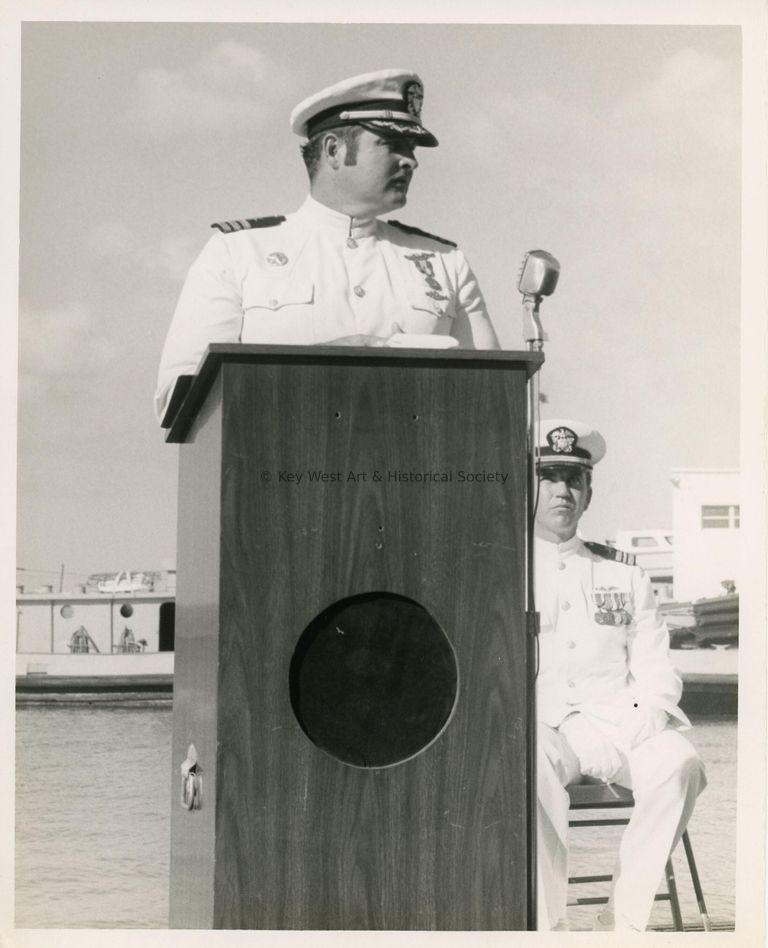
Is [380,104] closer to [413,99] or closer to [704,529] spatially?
[413,99]

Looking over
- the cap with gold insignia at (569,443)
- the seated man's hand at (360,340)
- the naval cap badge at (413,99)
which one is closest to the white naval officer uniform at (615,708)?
the cap with gold insignia at (569,443)

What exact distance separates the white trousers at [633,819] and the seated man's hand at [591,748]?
0.07ft

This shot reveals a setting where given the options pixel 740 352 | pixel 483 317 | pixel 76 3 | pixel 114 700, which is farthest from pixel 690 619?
pixel 114 700

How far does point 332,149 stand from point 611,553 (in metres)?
1.35

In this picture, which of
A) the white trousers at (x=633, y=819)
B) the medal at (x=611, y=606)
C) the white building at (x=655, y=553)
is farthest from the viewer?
the white building at (x=655, y=553)

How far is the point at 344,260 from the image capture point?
309cm

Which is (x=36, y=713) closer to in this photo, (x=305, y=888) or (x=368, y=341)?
→ (x=368, y=341)

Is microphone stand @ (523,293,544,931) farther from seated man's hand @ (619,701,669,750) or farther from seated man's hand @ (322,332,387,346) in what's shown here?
seated man's hand @ (619,701,669,750)

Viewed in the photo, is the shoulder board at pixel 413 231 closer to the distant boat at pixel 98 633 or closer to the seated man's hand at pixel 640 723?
the seated man's hand at pixel 640 723

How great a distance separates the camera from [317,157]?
10.2 ft

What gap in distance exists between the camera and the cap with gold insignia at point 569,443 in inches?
149

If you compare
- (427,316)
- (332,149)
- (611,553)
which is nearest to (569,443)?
(611,553)

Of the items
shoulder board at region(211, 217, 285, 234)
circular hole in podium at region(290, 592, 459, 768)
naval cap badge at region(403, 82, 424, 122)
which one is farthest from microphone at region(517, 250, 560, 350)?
circular hole in podium at region(290, 592, 459, 768)

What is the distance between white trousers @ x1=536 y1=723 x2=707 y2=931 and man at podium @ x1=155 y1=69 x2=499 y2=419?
3.43ft
